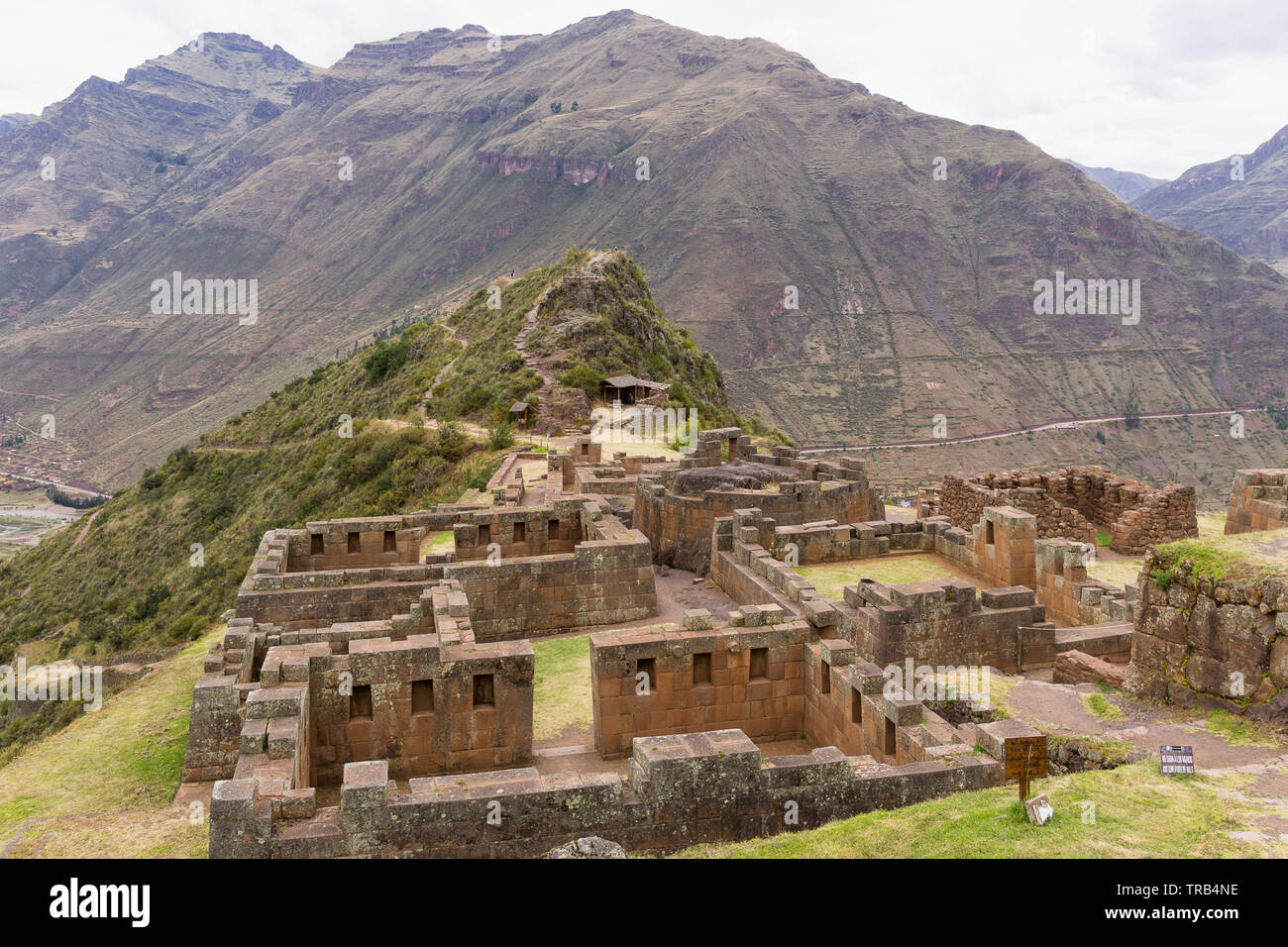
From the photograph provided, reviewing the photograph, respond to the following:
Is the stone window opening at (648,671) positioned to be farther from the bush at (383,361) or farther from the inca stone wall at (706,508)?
the bush at (383,361)

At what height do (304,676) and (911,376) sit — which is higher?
(911,376)

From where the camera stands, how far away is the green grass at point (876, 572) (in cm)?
1728

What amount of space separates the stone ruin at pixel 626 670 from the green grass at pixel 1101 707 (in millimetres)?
633

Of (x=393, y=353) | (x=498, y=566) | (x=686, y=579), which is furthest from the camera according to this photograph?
(x=393, y=353)

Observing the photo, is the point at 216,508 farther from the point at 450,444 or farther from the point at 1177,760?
the point at 1177,760

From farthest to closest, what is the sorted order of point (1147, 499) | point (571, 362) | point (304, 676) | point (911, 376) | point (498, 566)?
point (911, 376) → point (571, 362) → point (1147, 499) → point (498, 566) → point (304, 676)

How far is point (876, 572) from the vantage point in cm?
1819

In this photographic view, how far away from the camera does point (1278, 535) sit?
12188mm

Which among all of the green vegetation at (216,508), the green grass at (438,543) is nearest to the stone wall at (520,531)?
the green grass at (438,543)
